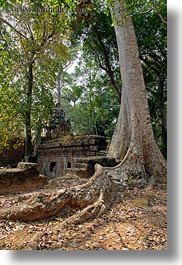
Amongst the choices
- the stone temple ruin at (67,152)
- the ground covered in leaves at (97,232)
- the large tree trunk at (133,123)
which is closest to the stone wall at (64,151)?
the stone temple ruin at (67,152)

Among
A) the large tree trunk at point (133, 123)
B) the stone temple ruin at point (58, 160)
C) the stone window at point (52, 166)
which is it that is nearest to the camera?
the large tree trunk at point (133, 123)

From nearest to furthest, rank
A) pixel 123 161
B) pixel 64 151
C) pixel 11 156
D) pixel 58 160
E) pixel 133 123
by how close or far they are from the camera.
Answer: pixel 123 161, pixel 133 123, pixel 64 151, pixel 58 160, pixel 11 156

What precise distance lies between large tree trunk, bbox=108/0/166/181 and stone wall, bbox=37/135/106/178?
3.37 feet

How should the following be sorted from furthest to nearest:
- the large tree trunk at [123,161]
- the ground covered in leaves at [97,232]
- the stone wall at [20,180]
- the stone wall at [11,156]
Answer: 1. the stone wall at [11,156]
2. the stone wall at [20,180]
3. the large tree trunk at [123,161]
4. the ground covered in leaves at [97,232]

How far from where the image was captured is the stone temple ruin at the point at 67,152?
377 cm

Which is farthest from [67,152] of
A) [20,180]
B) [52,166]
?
[20,180]

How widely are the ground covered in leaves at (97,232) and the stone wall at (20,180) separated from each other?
1.38 m

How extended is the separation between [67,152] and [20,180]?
7.81 ft


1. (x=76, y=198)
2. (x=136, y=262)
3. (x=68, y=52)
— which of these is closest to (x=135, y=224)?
(x=136, y=262)

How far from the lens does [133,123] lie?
3.50 metres

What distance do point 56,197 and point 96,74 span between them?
702cm

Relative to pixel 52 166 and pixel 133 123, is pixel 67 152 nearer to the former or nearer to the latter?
pixel 52 166

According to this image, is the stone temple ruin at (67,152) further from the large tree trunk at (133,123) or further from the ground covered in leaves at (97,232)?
the ground covered in leaves at (97,232)

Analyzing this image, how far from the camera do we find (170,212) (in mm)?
2367
